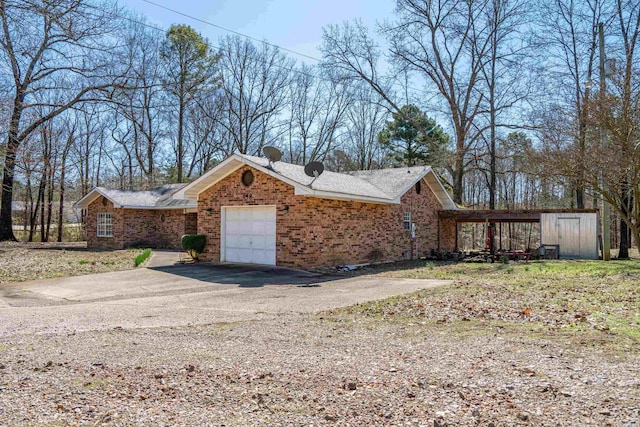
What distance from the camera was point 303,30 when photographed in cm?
1711

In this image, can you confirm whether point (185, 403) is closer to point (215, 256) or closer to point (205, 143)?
point (215, 256)

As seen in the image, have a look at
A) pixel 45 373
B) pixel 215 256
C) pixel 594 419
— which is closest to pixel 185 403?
pixel 45 373

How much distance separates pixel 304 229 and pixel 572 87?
18.2 meters

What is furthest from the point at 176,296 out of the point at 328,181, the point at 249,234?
the point at 328,181

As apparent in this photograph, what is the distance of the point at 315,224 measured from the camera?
589 inches

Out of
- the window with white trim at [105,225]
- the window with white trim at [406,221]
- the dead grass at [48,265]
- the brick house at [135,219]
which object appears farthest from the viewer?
the window with white trim at [105,225]

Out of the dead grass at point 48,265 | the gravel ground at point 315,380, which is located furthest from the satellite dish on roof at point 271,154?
the gravel ground at point 315,380

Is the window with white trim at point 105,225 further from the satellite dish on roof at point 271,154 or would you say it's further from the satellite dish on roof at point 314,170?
the satellite dish on roof at point 314,170

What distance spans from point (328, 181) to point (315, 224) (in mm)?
2221

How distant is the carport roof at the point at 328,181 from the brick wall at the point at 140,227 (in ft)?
25.4

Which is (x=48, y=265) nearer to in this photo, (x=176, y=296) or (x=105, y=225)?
(x=176, y=296)

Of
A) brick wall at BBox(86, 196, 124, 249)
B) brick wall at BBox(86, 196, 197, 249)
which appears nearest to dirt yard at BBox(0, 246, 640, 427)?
brick wall at BBox(86, 196, 197, 249)

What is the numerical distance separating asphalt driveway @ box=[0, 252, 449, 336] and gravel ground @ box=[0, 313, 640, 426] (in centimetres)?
152

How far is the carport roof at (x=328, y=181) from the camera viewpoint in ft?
48.4
